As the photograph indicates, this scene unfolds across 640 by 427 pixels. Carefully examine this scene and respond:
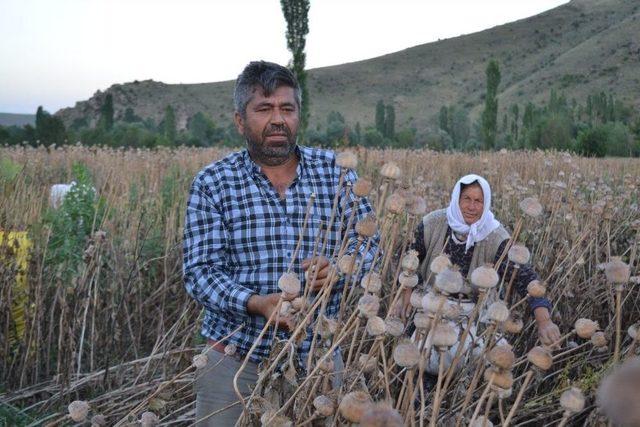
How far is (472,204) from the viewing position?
9.91 feet

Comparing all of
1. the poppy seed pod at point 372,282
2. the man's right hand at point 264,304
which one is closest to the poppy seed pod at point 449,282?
the poppy seed pod at point 372,282

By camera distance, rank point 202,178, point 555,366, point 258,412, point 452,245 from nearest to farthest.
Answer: point 258,412
point 202,178
point 555,366
point 452,245

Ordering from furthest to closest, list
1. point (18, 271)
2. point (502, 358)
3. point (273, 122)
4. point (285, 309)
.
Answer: point (18, 271) < point (273, 122) < point (285, 309) < point (502, 358)

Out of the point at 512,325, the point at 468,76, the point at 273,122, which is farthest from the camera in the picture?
the point at 468,76

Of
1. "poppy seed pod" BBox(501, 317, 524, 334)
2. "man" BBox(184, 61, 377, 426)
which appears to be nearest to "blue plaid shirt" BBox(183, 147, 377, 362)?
"man" BBox(184, 61, 377, 426)

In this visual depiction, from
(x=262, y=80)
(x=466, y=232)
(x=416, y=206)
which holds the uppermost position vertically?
(x=262, y=80)

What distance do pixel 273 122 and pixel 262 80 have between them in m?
0.13

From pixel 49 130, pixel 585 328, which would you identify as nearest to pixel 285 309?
pixel 585 328

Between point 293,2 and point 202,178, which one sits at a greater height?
point 293,2

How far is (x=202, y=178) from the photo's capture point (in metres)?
1.93

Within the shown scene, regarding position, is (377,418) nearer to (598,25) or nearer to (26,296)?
(26,296)

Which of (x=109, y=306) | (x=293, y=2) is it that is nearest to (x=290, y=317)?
(x=109, y=306)

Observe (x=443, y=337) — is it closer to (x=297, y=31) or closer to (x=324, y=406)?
(x=324, y=406)

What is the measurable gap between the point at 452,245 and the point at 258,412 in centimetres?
211
